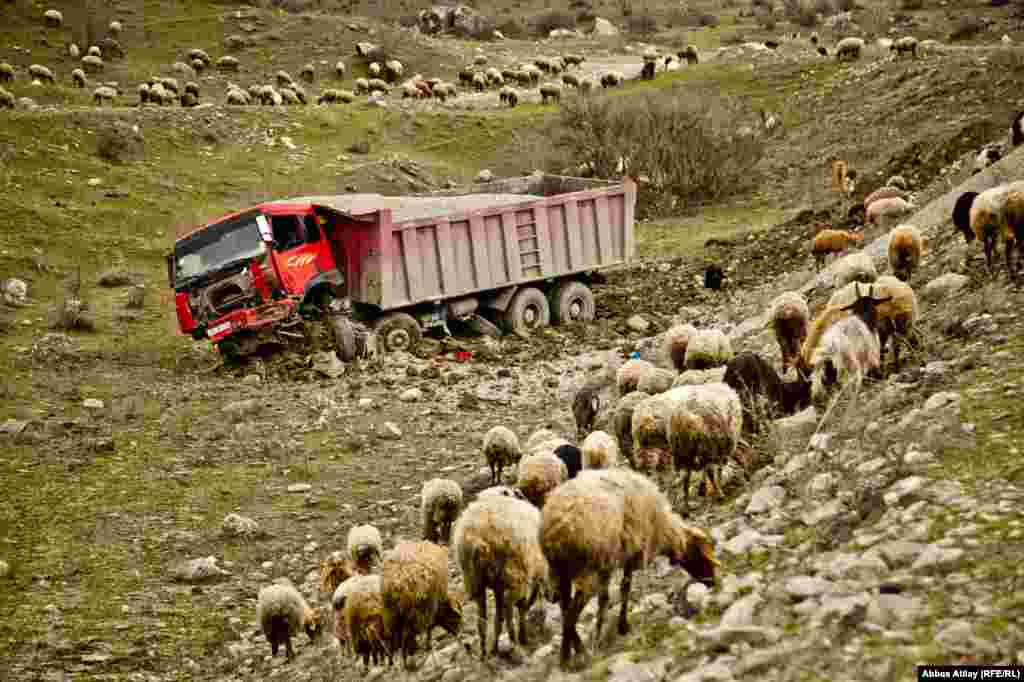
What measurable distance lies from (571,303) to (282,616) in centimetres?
1013

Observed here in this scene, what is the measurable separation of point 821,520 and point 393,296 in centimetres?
952

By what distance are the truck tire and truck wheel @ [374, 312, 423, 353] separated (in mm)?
2633

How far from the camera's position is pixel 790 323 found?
9.83 meters

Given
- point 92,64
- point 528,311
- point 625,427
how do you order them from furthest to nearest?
point 92,64
point 528,311
point 625,427

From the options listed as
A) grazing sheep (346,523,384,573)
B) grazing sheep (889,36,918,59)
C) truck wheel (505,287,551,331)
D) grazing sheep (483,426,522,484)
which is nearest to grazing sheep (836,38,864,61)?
grazing sheep (889,36,918,59)

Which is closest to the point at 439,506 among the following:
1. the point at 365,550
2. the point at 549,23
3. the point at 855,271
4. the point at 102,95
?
the point at 365,550

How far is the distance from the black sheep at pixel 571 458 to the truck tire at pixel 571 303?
8.73m

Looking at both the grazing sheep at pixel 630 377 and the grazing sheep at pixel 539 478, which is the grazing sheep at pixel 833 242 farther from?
the grazing sheep at pixel 539 478

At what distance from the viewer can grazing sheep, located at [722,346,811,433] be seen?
8406mm

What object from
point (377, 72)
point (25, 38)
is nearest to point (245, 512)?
point (377, 72)

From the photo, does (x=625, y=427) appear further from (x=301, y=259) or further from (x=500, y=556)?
(x=301, y=259)

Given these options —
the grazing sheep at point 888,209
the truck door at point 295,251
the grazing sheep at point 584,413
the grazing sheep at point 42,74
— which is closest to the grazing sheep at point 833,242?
the grazing sheep at point 888,209

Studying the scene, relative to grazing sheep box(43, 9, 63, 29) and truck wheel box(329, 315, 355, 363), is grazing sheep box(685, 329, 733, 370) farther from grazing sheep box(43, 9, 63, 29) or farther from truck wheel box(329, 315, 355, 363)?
grazing sheep box(43, 9, 63, 29)

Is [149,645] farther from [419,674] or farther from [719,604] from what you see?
[719,604]
